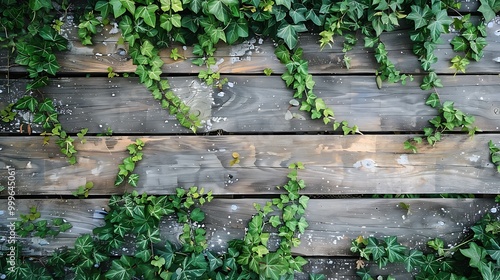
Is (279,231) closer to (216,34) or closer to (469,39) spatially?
(216,34)

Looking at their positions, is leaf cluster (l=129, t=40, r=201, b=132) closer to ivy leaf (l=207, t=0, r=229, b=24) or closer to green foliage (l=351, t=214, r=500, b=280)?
ivy leaf (l=207, t=0, r=229, b=24)

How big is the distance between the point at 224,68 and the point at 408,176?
0.88m

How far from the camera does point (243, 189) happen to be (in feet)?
6.43

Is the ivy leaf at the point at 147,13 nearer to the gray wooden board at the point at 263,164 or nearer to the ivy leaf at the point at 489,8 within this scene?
the gray wooden board at the point at 263,164

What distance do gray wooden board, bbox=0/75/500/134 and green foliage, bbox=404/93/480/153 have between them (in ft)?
0.11

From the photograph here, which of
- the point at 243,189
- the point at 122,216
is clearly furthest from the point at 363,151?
the point at 122,216

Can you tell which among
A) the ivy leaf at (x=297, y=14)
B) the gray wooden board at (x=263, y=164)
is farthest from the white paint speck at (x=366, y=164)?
the ivy leaf at (x=297, y=14)

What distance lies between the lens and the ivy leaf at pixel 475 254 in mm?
1835

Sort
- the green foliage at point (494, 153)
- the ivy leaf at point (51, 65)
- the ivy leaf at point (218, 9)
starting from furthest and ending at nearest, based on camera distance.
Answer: the green foliage at point (494, 153), the ivy leaf at point (51, 65), the ivy leaf at point (218, 9)

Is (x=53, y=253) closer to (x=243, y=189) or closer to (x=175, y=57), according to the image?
(x=243, y=189)

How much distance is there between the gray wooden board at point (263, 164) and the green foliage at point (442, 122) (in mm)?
45

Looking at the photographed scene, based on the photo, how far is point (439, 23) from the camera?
176 centimetres

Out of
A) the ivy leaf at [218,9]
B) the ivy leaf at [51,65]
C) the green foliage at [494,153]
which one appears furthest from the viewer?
the green foliage at [494,153]

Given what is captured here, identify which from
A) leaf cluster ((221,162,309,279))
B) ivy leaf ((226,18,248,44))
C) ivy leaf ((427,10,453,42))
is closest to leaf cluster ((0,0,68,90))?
ivy leaf ((226,18,248,44))
